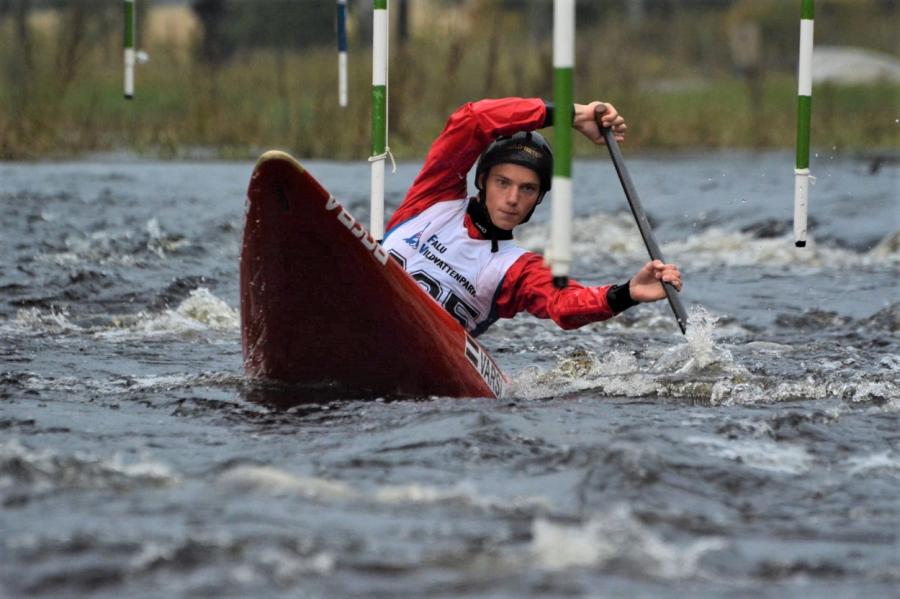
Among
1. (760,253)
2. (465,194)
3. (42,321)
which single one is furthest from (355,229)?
(760,253)

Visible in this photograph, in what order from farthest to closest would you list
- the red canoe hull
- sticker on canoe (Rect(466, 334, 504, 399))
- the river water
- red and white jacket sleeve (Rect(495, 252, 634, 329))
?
1. sticker on canoe (Rect(466, 334, 504, 399))
2. red and white jacket sleeve (Rect(495, 252, 634, 329))
3. the red canoe hull
4. the river water

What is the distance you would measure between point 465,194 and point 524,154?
0.57m

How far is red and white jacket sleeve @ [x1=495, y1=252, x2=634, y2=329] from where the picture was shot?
5.63 m

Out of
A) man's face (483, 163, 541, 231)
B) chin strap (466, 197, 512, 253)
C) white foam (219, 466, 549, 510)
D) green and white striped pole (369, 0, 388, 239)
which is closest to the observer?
white foam (219, 466, 549, 510)

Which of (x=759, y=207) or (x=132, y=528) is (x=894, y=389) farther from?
(x=759, y=207)

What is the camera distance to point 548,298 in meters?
5.79

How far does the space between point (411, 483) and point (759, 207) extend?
31.2ft

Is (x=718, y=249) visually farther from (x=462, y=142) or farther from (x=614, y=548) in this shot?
(x=614, y=548)

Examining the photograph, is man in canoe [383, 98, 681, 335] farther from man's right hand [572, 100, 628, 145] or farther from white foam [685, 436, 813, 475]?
white foam [685, 436, 813, 475]

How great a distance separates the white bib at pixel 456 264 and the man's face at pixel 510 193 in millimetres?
126

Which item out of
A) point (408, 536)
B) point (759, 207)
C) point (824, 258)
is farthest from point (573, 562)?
point (759, 207)

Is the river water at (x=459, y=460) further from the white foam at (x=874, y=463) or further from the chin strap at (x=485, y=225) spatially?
the chin strap at (x=485, y=225)

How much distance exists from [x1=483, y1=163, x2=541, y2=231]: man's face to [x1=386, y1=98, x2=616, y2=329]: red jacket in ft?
0.46

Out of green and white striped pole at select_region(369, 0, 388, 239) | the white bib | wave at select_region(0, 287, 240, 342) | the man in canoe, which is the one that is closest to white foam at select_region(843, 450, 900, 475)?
the man in canoe
